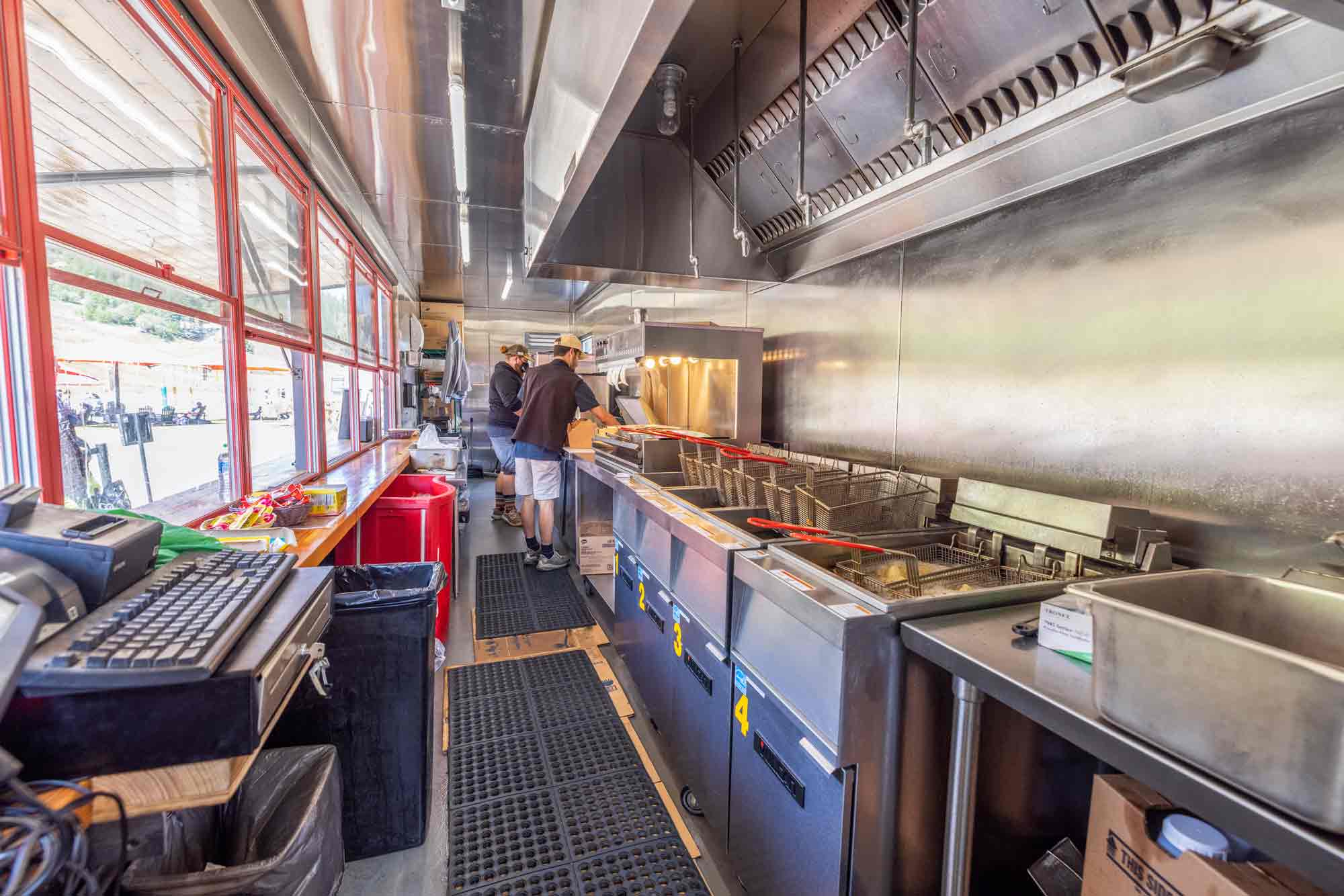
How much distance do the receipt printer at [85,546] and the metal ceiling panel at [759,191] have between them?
2.89 m

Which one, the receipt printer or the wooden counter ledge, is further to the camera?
the wooden counter ledge

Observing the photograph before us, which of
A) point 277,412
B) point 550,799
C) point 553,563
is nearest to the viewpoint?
point 550,799

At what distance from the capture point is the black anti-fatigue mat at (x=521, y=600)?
3277 mm

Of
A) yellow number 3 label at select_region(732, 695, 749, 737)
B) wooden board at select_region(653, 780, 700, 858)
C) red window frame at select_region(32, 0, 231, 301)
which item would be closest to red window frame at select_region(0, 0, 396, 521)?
red window frame at select_region(32, 0, 231, 301)

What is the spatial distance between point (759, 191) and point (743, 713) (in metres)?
2.67

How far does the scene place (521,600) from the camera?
11.9 feet

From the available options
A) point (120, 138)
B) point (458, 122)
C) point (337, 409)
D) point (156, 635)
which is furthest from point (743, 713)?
point (337, 409)

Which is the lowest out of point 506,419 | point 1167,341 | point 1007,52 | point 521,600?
point 521,600

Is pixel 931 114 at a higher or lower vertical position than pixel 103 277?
higher

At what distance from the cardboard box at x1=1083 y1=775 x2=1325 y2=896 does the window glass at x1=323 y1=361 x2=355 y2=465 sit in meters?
4.35

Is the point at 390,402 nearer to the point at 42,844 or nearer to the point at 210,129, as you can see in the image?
the point at 210,129

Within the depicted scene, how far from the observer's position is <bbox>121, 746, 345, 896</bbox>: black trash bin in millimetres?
1040

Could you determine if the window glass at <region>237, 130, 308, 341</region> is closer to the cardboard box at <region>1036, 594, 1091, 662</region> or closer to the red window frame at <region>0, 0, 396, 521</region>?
the red window frame at <region>0, 0, 396, 521</region>

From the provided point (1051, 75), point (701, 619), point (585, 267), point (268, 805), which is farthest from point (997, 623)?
point (585, 267)
